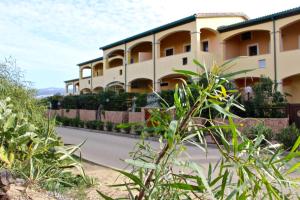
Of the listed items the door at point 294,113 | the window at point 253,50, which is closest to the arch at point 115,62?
the window at point 253,50

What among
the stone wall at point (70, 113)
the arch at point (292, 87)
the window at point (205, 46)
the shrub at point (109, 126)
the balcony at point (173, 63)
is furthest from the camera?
the stone wall at point (70, 113)

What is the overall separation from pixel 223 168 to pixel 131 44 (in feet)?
111

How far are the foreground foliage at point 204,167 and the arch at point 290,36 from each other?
23930 mm

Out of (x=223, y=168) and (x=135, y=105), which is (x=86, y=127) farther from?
(x=223, y=168)

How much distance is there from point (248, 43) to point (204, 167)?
27268mm

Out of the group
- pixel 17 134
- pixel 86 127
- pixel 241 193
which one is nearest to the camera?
pixel 241 193

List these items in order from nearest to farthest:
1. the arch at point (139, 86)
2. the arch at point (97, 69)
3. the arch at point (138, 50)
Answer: the arch at point (139, 86) < the arch at point (138, 50) < the arch at point (97, 69)

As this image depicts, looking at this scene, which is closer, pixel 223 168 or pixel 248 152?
pixel 248 152

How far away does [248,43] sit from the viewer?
2764 centimetres

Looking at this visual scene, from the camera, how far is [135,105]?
90.1ft

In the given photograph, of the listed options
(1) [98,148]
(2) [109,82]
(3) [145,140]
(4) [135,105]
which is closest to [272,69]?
(4) [135,105]

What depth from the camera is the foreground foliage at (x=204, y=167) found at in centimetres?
160

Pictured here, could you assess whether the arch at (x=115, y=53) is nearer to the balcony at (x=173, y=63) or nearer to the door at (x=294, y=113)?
the balcony at (x=173, y=63)

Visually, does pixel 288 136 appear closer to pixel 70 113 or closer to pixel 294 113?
pixel 294 113
